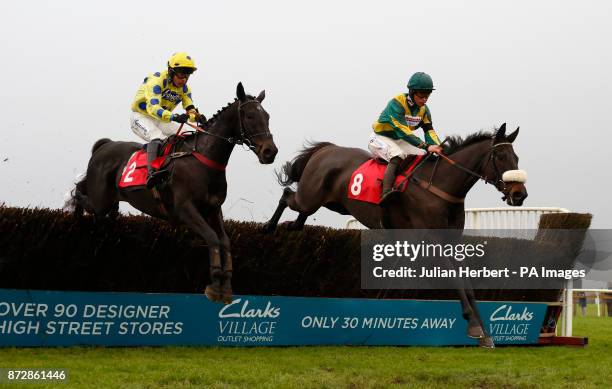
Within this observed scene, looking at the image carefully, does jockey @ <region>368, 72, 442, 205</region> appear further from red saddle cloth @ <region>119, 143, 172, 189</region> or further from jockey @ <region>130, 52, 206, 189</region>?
red saddle cloth @ <region>119, 143, 172, 189</region>

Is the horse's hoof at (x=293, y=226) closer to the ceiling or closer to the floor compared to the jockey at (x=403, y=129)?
closer to the floor

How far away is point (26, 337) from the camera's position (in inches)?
290

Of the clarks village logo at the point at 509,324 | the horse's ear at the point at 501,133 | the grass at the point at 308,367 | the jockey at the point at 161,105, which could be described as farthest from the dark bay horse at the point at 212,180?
the clarks village logo at the point at 509,324

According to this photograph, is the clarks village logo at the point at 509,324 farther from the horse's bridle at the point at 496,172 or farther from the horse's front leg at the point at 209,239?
the horse's front leg at the point at 209,239

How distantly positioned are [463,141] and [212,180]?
8.73ft

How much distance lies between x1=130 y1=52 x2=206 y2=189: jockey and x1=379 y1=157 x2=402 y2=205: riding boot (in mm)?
1959

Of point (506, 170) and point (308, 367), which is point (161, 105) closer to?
point (308, 367)

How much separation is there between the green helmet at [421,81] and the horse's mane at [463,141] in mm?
615

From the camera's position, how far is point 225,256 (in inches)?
271

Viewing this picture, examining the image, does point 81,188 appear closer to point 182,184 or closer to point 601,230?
point 182,184

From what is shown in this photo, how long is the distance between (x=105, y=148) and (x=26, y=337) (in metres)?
2.39

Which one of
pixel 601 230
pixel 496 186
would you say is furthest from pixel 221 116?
pixel 601 230

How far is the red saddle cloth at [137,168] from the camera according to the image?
7543 mm

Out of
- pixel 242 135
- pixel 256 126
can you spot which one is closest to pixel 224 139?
pixel 242 135
